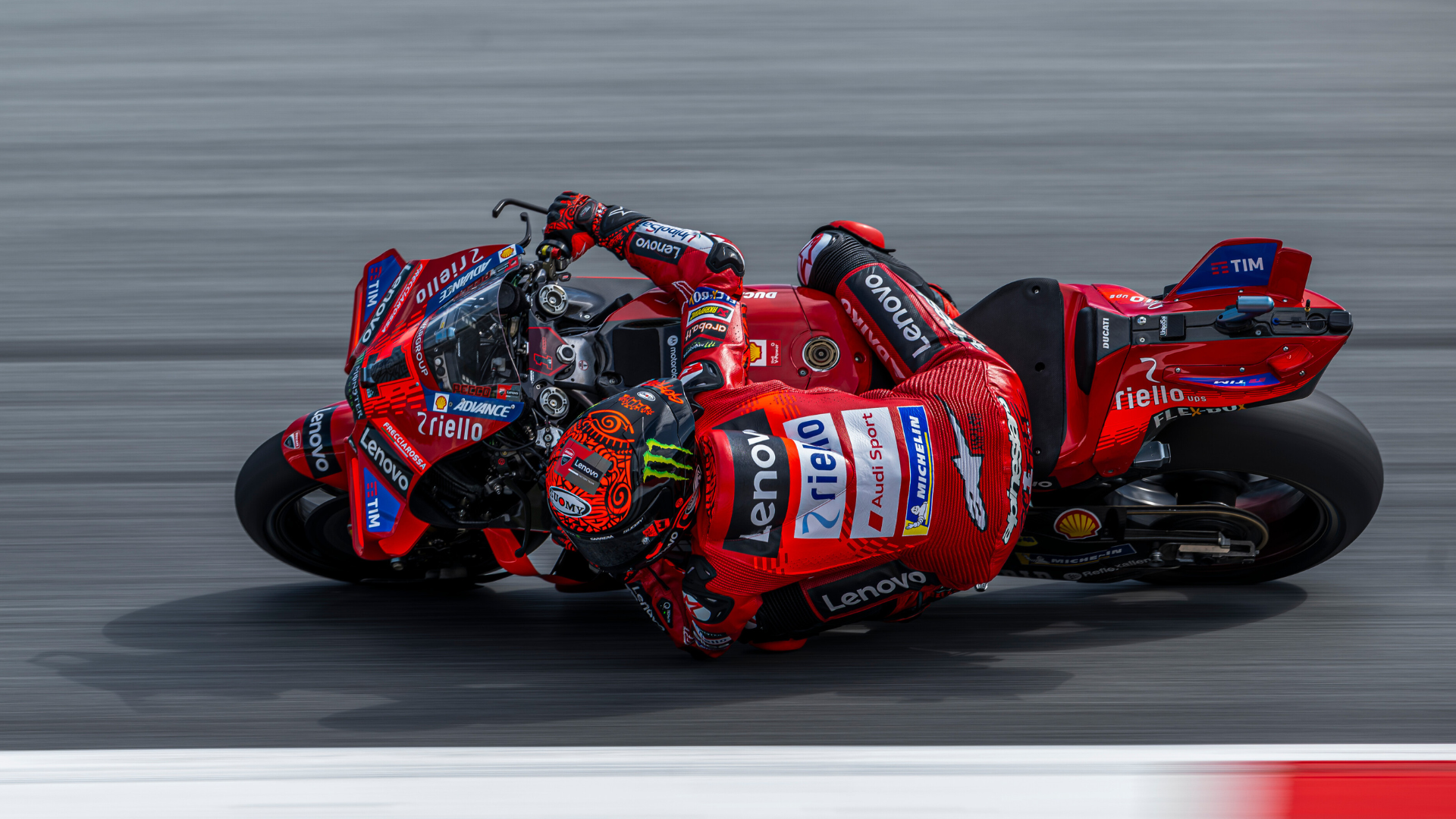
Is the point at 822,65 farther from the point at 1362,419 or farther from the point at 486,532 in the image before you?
the point at 486,532

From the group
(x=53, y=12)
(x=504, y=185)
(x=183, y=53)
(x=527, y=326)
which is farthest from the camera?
(x=53, y=12)

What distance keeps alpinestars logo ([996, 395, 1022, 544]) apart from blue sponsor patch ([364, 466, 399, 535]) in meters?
1.60

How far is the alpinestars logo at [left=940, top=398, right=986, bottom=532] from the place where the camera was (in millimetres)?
3186

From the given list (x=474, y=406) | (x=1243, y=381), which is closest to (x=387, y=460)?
(x=474, y=406)

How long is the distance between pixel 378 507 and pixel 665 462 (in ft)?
3.01

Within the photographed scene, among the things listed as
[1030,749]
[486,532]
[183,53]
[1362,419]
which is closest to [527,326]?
[486,532]

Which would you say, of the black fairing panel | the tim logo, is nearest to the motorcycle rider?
the black fairing panel

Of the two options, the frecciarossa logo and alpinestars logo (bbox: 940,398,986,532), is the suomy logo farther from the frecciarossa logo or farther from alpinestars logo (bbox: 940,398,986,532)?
alpinestars logo (bbox: 940,398,986,532)

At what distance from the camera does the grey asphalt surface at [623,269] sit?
362cm

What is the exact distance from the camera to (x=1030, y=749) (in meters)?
3.00

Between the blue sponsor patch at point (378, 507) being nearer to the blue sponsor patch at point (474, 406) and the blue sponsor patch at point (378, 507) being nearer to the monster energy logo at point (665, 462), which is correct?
the blue sponsor patch at point (474, 406)

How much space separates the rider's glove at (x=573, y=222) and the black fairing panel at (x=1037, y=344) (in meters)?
1.08

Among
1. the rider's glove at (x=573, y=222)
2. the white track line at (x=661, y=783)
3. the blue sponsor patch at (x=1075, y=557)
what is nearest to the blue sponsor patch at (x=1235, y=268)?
the blue sponsor patch at (x=1075, y=557)

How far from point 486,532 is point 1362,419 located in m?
3.21
